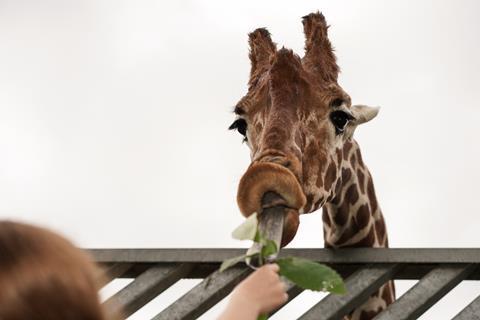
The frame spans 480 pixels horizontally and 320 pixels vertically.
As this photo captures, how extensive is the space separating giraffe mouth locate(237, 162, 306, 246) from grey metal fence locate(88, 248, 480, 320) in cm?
30

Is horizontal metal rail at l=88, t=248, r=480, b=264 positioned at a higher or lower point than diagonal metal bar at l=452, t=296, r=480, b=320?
higher

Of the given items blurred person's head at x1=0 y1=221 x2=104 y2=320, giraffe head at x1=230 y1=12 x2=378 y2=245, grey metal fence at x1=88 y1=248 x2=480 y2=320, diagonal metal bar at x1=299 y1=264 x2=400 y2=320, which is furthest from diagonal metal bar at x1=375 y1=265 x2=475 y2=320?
blurred person's head at x1=0 y1=221 x2=104 y2=320

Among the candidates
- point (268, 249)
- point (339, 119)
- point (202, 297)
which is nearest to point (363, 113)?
point (339, 119)

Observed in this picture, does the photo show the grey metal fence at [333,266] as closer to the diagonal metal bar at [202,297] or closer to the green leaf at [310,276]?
the diagonal metal bar at [202,297]

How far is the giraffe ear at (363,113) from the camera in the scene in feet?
12.7

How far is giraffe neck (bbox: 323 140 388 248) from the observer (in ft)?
13.2

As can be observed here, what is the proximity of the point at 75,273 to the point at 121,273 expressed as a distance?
8.45 feet

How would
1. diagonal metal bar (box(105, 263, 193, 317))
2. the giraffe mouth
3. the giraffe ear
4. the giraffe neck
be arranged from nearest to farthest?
the giraffe mouth
diagonal metal bar (box(105, 263, 193, 317))
the giraffe ear
the giraffe neck

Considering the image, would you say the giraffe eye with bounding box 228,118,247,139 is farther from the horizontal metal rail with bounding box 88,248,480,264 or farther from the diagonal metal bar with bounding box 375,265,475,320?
the diagonal metal bar with bounding box 375,265,475,320

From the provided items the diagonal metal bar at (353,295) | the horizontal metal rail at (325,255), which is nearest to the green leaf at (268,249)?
the diagonal metal bar at (353,295)

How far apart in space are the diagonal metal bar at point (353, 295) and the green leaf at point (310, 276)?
1.13 meters

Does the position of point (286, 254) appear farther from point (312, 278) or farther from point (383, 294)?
point (312, 278)

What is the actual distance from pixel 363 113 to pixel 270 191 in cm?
113

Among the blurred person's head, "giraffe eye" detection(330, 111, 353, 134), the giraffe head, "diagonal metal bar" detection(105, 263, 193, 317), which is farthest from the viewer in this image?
"giraffe eye" detection(330, 111, 353, 134)
